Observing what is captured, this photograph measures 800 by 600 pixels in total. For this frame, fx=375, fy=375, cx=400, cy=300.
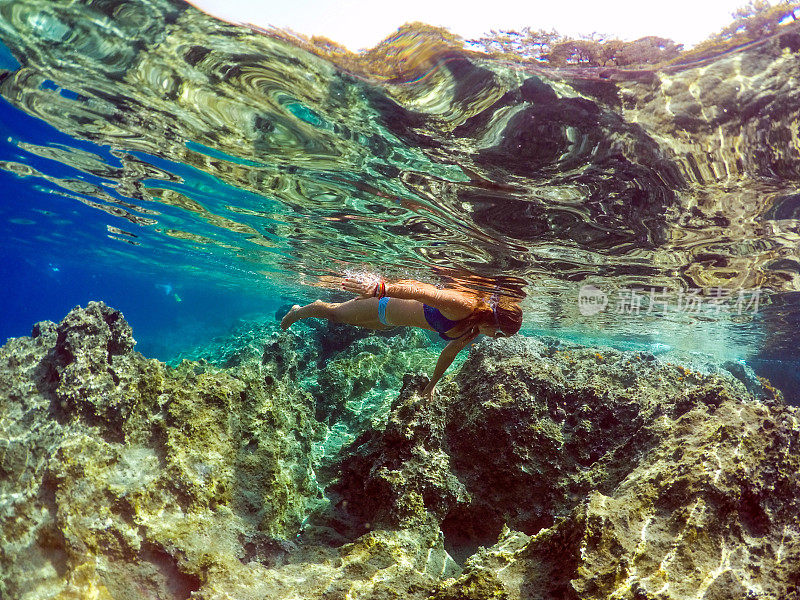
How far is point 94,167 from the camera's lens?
11727 millimetres

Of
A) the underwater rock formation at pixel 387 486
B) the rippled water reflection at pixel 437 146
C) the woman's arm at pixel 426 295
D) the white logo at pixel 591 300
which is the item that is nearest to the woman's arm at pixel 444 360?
the underwater rock formation at pixel 387 486

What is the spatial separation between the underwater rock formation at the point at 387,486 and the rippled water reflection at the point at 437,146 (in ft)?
13.2

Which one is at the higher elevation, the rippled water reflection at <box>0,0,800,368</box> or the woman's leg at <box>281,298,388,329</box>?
the rippled water reflection at <box>0,0,800,368</box>

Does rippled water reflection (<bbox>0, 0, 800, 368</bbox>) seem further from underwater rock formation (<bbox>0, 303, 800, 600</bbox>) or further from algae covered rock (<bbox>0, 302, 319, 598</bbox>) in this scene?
algae covered rock (<bbox>0, 302, 319, 598</bbox>)

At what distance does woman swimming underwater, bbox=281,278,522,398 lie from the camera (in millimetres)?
5648

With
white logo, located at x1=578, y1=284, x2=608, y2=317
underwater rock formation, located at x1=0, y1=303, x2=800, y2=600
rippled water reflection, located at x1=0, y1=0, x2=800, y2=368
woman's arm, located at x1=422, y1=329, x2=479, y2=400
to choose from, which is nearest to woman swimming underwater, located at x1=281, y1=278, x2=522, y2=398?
woman's arm, located at x1=422, y1=329, x2=479, y2=400

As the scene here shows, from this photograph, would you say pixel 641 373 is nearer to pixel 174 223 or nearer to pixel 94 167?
pixel 94 167

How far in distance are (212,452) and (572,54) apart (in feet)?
23.9

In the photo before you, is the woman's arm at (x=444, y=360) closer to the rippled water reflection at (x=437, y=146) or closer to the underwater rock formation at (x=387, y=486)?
the underwater rock formation at (x=387, y=486)

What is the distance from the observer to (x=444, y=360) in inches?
235

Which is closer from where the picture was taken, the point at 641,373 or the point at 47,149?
the point at 641,373

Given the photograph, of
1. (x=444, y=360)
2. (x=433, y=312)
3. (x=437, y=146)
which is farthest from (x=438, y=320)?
(x=437, y=146)

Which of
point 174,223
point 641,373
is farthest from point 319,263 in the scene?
point 641,373

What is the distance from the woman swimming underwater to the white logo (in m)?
10.4
